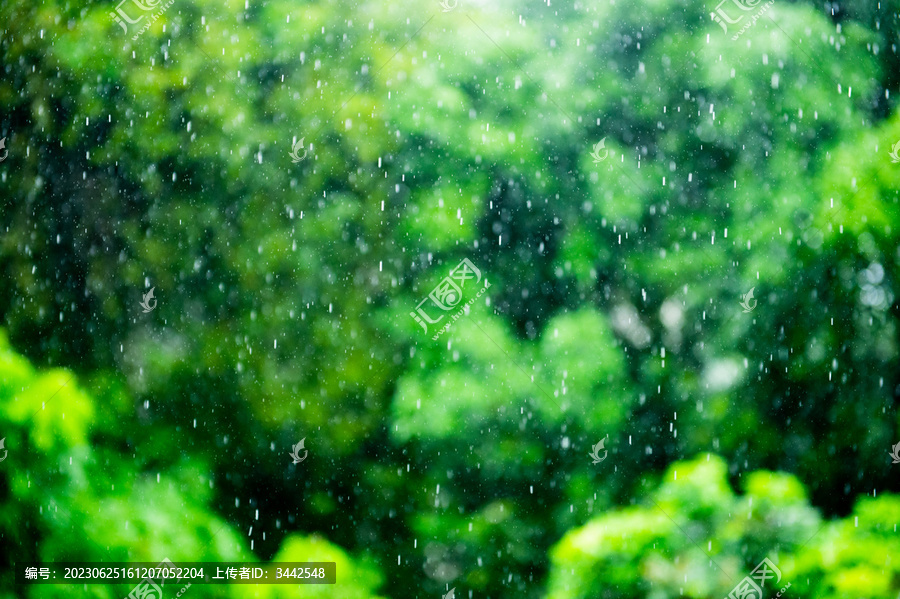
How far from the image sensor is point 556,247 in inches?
141

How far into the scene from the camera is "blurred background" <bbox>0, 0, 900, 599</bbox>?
3.25 meters

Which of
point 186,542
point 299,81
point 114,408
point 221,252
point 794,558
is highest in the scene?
point 299,81

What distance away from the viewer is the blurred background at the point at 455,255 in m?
3.25

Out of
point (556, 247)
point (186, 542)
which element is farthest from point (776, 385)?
point (186, 542)

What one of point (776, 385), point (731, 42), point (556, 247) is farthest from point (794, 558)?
point (731, 42)

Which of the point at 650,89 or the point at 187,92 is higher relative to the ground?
the point at 187,92

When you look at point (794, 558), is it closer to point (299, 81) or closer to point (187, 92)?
point (299, 81)

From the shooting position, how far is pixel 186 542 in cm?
242

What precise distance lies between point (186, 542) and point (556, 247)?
197cm

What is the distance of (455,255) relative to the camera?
3.62 m

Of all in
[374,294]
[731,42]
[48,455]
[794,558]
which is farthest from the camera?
[374,294]

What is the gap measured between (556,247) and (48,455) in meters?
2.20

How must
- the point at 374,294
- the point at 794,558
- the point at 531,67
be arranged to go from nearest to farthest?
the point at 794,558 < the point at 531,67 < the point at 374,294

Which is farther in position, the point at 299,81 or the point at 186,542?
the point at 299,81
